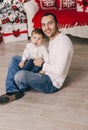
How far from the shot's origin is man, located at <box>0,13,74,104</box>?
2.29m

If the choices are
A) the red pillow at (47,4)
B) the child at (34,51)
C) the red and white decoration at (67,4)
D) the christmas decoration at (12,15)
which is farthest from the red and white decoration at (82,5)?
the child at (34,51)

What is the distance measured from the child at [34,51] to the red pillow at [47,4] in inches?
61.4

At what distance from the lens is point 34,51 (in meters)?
2.57

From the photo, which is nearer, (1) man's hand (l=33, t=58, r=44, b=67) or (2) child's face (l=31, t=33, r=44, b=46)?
(2) child's face (l=31, t=33, r=44, b=46)

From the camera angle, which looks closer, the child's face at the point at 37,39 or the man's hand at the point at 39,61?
the child's face at the point at 37,39

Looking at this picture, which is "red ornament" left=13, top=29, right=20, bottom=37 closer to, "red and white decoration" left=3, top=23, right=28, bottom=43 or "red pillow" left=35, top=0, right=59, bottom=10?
"red and white decoration" left=3, top=23, right=28, bottom=43

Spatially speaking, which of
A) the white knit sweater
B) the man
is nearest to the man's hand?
the man

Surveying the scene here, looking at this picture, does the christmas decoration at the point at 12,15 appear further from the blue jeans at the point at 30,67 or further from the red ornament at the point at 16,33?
the blue jeans at the point at 30,67

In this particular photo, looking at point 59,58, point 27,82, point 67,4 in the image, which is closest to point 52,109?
point 27,82

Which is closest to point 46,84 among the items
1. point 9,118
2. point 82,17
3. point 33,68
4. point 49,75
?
point 49,75

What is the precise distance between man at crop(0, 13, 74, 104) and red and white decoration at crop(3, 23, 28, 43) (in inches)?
59.5

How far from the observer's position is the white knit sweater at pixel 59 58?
2287 millimetres

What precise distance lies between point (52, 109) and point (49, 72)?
14.9 inches

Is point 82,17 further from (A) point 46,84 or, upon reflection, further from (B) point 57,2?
(A) point 46,84
